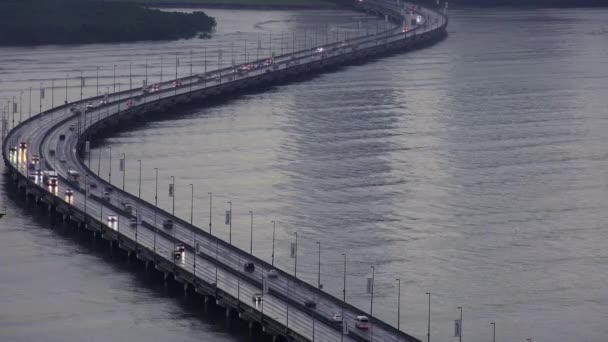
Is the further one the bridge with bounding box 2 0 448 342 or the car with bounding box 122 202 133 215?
the car with bounding box 122 202 133 215

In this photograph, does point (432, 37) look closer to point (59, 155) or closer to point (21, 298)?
point (59, 155)

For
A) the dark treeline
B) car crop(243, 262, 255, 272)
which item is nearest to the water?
car crop(243, 262, 255, 272)

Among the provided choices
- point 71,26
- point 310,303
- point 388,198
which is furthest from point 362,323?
point 71,26

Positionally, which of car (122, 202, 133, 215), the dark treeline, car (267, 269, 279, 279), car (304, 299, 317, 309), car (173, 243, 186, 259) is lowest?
car (304, 299, 317, 309)

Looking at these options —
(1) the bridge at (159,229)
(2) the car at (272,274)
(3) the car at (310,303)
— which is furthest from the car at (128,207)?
(3) the car at (310,303)

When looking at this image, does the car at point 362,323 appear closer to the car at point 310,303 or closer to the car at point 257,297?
the car at point 310,303

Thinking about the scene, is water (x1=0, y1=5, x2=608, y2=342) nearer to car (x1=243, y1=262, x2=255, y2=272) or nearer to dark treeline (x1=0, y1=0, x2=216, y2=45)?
car (x1=243, y1=262, x2=255, y2=272)

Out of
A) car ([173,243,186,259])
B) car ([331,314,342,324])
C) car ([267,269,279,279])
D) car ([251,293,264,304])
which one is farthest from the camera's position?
car ([173,243,186,259])

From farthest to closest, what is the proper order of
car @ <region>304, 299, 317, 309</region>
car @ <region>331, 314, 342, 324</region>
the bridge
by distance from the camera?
Result: car @ <region>304, 299, 317, 309</region> < the bridge < car @ <region>331, 314, 342, 324</region>
